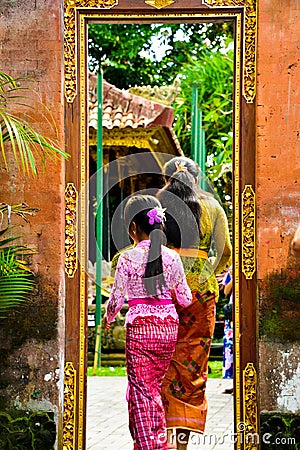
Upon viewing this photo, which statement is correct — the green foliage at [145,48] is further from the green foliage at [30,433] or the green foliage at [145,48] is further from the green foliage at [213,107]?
the green foliage at [30,433]

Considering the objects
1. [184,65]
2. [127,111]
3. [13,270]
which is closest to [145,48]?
[184,65]

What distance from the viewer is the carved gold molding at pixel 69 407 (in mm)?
5543

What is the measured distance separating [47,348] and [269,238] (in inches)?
55.6

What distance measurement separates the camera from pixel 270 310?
5418mm

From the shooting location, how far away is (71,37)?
5.63m

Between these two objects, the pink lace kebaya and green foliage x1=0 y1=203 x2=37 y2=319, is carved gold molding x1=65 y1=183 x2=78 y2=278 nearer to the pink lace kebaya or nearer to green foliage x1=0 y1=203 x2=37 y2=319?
green foliage x1=0 y1=203 x2=37 y2=319

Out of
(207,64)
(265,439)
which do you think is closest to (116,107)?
(207,64)

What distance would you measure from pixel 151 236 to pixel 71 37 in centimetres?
132

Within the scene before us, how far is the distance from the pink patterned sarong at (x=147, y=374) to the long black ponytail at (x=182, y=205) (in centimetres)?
90

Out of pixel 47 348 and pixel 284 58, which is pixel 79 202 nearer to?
pixel 47 348

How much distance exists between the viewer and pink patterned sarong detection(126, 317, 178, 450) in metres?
5.11

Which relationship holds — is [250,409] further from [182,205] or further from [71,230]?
[71,230]

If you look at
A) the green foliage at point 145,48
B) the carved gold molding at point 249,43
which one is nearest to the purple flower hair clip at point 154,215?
the carved gold molding at point 249,43

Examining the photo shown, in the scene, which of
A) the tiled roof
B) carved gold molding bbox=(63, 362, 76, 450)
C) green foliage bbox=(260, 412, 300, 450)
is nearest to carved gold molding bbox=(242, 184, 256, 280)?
green foliage bbox=(260, 412, 300, 450)
